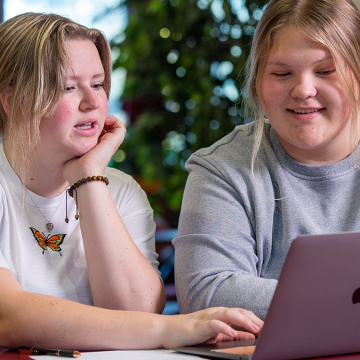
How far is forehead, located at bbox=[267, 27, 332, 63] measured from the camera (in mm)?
1089

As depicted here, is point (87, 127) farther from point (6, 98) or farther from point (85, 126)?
point (6, 98)

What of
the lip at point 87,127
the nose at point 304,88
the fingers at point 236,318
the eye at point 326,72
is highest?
the eye at point 326,72

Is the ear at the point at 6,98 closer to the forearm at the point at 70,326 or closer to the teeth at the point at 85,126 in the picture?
the teeth at the point at 85,126

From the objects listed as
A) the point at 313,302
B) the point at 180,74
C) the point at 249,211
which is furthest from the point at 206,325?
the point at 180,74

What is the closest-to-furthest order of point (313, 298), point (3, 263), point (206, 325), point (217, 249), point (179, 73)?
point (313, 298)
point (206, 325)
point (3, 263)
point (217, 249)
point (179, 73)

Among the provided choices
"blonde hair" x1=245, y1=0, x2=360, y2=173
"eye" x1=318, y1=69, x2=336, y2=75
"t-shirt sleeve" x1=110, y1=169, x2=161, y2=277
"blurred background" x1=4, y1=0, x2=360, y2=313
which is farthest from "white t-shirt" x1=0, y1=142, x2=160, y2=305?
"blurred background" x1=4, y1=0, x2=360, y2=313

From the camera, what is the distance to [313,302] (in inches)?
25.3

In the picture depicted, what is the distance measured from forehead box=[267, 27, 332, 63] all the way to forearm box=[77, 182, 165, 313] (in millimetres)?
536

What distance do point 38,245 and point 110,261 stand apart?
19 cm

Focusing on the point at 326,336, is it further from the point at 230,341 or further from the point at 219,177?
the point at 219,177

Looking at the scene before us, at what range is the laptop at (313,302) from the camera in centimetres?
62

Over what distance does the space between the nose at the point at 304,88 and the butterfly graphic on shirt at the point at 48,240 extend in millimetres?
659

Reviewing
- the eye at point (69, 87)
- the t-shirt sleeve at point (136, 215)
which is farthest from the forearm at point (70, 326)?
the eye at point (69, 87)

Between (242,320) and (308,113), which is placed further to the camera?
(308,113)
